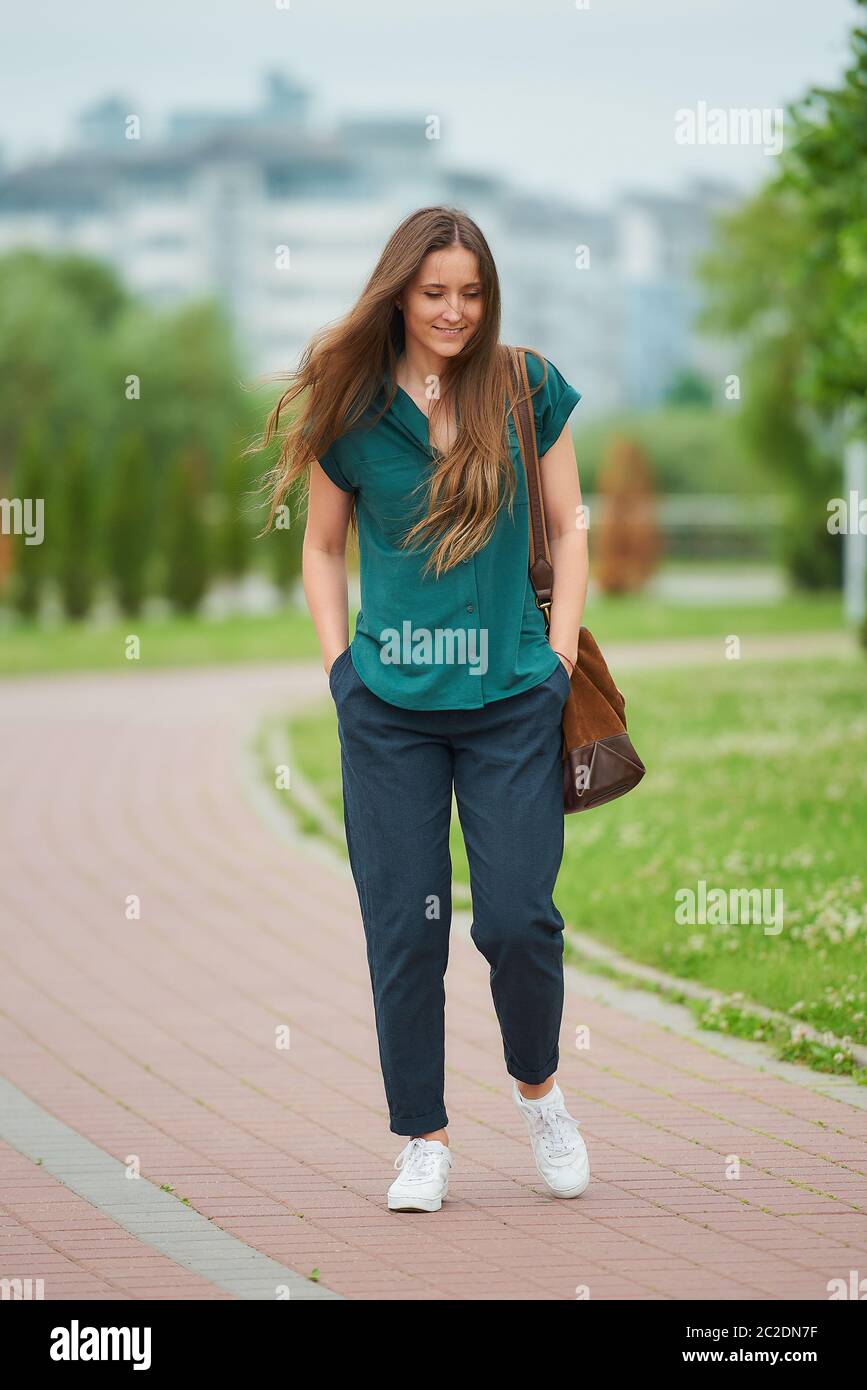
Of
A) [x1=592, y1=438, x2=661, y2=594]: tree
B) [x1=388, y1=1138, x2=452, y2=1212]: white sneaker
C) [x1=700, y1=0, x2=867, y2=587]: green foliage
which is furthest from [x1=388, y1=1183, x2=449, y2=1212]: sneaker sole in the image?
[x1=592, y1=438, x2=661, y2=594]: tree

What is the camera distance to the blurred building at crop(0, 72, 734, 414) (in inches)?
4525

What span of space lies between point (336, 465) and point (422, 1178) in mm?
1568

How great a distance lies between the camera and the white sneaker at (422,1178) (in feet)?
14.6

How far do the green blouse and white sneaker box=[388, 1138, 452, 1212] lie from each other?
3.33 feet

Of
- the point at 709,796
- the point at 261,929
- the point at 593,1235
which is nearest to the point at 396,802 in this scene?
the point at 593,1235

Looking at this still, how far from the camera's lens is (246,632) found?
2625 cm

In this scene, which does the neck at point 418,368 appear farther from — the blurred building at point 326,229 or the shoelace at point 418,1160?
the blurred building at point 326,229

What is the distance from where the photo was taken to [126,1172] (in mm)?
4855

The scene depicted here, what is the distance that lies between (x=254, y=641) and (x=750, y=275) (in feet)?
32.7

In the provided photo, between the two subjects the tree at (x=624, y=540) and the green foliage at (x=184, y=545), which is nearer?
the green foliage at (x=184, y=545)

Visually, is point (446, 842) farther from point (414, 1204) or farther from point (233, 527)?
point (233, 527)

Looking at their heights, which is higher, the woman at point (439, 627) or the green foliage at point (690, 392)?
the green foliage at point (690, 392)

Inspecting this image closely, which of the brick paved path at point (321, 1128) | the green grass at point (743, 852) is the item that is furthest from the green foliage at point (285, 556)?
the brick paved path at point (321, 1128)
